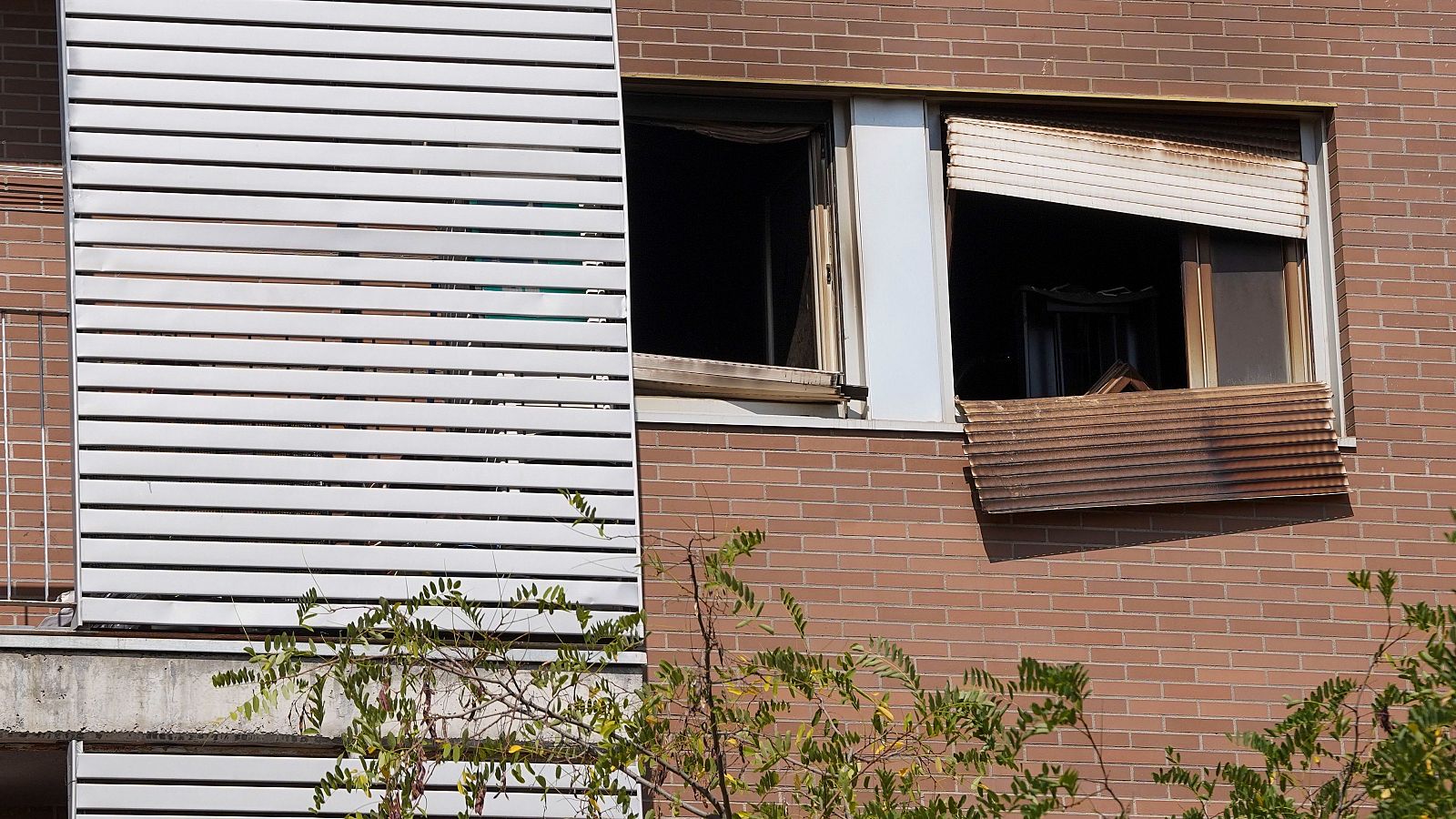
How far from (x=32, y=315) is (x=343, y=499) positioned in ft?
5.81

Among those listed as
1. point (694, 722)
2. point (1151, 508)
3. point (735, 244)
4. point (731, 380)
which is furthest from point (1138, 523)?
point (694, 722)

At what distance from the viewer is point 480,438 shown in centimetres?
840

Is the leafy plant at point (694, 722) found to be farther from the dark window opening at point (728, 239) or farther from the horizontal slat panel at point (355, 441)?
the dark window opening at point (728, 239)

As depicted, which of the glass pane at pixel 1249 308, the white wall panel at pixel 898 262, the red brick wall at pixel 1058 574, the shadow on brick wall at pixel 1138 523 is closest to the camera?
the red brick wall at pixel 1058 574

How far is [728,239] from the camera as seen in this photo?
32.5 feet

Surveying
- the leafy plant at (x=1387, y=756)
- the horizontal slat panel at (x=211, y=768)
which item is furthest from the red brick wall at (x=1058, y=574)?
the leafy plant at (x=1387, y=756)

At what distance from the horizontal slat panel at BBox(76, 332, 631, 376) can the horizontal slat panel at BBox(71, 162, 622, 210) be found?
2.06 feet

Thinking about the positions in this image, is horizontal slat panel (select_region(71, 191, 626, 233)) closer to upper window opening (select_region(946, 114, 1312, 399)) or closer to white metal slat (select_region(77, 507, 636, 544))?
white metal slat (select_region(77, 507, 636, 544))

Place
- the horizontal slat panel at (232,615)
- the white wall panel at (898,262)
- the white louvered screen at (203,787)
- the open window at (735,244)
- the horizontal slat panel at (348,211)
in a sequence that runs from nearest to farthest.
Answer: the white louvered screen at (203,787) < the horizontal slat panel at (232,615) < the horizontal slat panel at (348,211) < the white wall panel at (898,262) < the open window at (735,244)

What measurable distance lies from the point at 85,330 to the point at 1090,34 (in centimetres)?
461

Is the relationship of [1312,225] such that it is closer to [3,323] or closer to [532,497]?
[532,497]

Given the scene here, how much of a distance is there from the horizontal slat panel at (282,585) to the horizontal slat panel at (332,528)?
0.15m

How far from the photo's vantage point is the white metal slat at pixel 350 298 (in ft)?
27.3

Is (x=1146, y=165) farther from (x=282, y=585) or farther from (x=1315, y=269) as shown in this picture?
(x=282, y=585)
